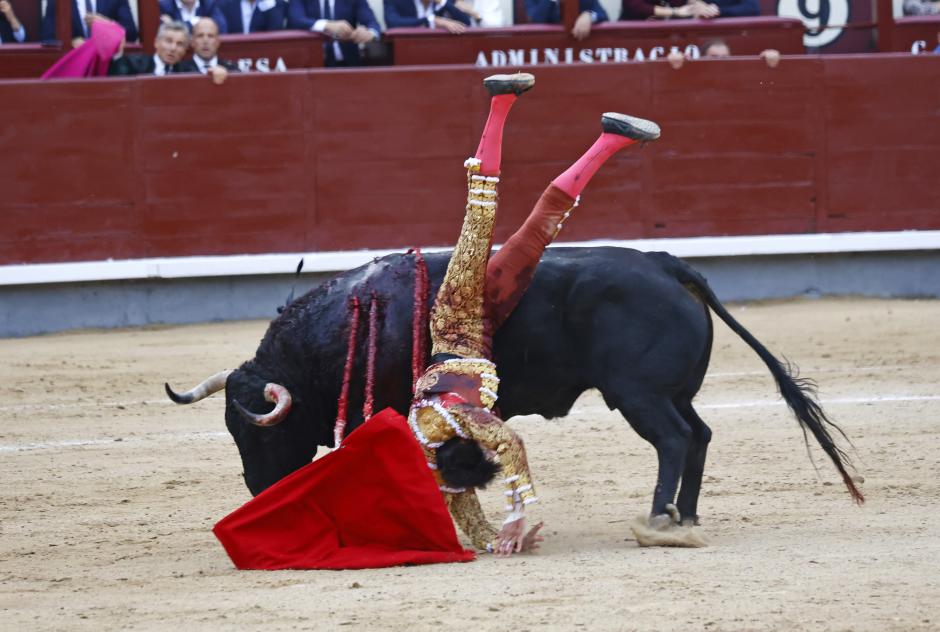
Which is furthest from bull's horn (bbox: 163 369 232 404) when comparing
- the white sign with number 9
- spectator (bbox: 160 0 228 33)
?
the white sign with number 9

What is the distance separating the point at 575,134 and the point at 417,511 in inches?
223

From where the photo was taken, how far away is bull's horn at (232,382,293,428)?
4477mm

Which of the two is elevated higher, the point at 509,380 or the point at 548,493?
the point at 509,380

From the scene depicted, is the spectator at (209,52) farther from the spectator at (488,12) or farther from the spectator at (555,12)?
the spectator at (555,12)

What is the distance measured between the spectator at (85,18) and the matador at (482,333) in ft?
17.7

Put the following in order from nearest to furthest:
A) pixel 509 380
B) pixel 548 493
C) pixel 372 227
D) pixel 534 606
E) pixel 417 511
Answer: pixel 534 606 < pixel 417 511 < pixel 509 380 < pixel 548 493 < pixel 372 227

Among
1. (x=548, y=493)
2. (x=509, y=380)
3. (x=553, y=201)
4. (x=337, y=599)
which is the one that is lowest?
(x=548, y=493)

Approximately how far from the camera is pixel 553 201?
455 cm

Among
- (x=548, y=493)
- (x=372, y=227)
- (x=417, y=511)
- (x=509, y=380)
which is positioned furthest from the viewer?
(x=372, y=227)

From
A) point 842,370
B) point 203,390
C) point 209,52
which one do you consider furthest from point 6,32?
point 203,390

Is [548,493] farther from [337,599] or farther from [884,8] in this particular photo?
[884,8]

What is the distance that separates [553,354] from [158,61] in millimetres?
5366

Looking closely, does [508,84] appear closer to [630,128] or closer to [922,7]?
[630,128]

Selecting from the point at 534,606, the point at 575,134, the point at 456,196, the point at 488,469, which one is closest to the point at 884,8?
the point at 575,134
